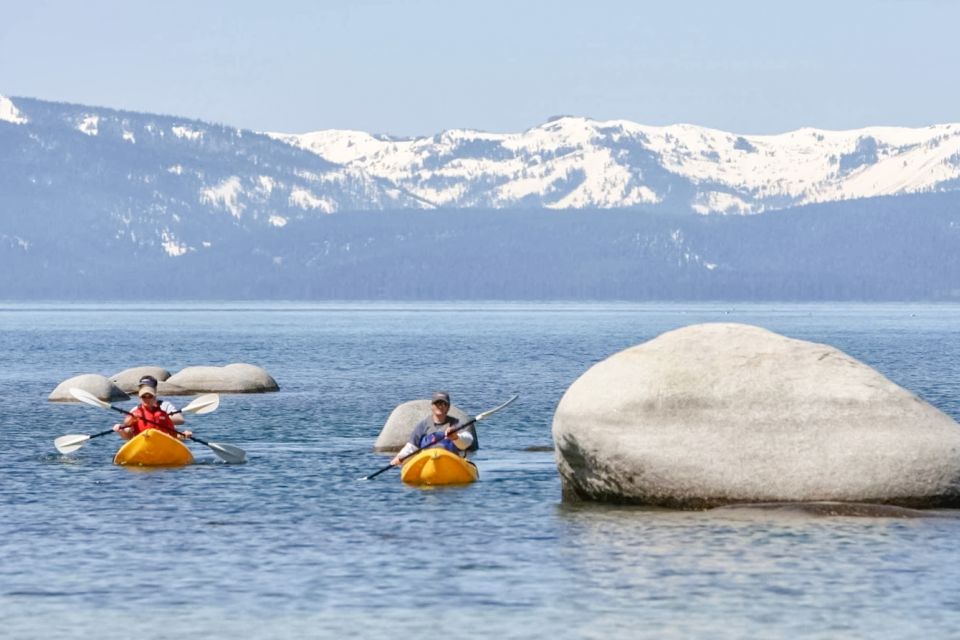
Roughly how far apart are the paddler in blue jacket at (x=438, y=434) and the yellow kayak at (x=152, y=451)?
537 centimetres

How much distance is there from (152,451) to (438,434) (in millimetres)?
6394

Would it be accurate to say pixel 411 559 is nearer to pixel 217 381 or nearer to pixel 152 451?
pixel 152 451

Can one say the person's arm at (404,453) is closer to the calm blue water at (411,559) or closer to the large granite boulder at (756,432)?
the calm blue water at (411,559)

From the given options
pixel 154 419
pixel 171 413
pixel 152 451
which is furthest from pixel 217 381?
pixel 152 451

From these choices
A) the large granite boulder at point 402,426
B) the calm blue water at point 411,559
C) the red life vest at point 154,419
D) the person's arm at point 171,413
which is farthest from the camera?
the large granite boulder at point 402,426

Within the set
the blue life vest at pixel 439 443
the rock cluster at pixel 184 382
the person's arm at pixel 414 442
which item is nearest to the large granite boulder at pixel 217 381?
the rock cluster at pixel 184 382

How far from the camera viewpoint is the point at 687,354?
25156 mm

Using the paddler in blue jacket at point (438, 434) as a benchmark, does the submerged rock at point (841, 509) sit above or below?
below

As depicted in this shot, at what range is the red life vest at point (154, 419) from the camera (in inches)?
1331

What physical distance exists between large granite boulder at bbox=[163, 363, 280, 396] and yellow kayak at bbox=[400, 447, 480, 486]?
28750mm

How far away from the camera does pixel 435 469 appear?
29.6 m

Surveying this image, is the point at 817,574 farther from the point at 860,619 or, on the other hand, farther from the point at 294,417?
the point at 294,417

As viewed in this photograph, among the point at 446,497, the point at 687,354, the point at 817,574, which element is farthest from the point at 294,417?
the point at 817,574

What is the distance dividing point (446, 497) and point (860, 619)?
37.7 ft
